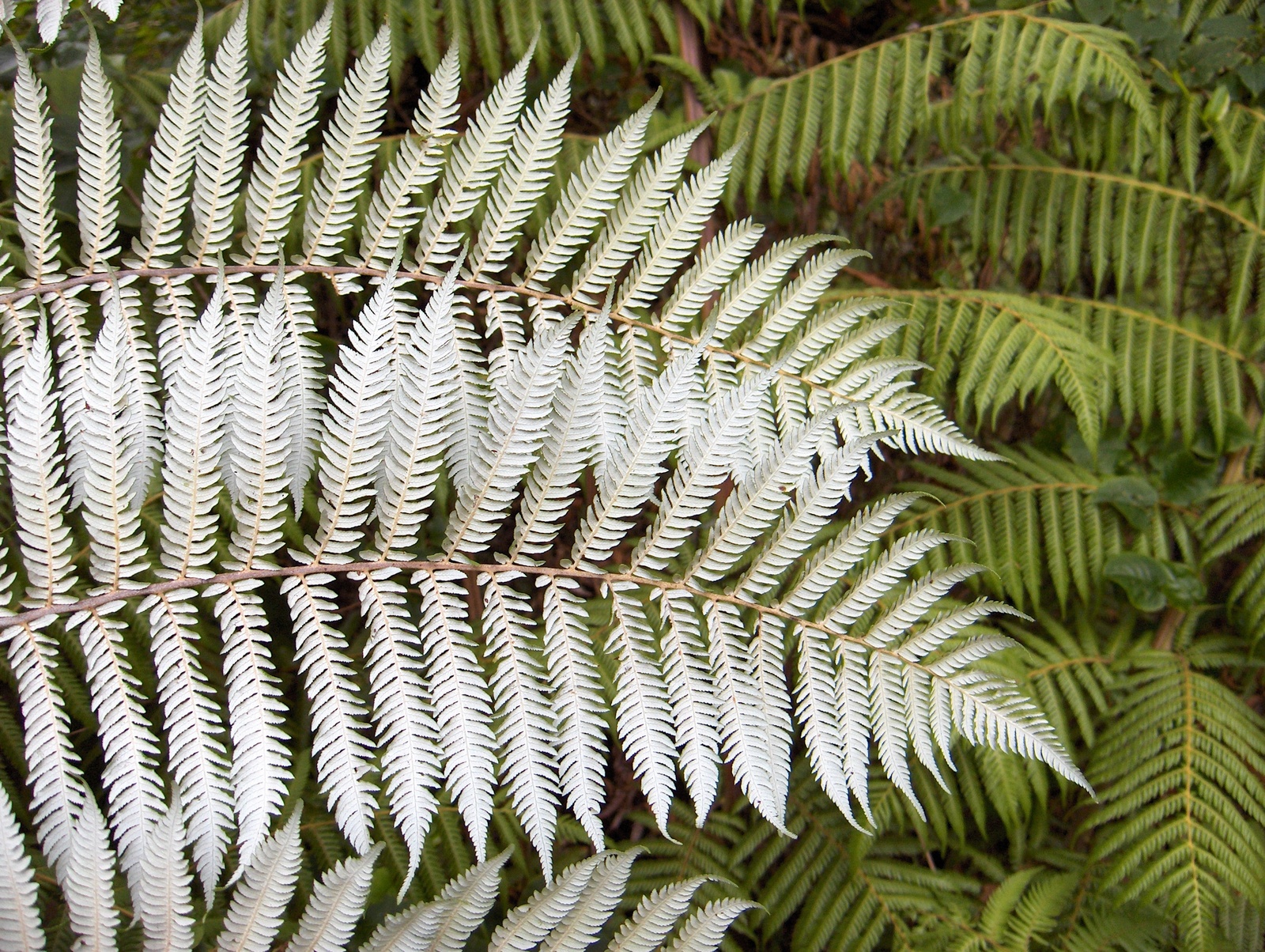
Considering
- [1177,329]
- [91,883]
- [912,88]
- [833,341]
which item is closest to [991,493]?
[1177,329]

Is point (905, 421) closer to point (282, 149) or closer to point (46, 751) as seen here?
point (282, 149)

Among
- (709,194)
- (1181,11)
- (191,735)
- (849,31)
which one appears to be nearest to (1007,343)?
(709,194)

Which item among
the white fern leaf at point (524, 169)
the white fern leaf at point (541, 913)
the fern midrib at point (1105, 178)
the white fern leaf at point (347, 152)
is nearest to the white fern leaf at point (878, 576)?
the white fern leaf at point (541, 913)

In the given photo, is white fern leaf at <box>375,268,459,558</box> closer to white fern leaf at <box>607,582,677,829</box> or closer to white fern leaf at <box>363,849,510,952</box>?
white fern leaf at <box>607,582,677,829</box>

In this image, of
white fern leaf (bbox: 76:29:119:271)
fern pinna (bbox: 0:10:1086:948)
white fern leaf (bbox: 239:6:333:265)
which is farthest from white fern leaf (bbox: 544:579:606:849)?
white fern leaf (bbox: 76:29:119:271)

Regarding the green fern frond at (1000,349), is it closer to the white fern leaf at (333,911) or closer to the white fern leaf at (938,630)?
the white fern leaf at (938,630)

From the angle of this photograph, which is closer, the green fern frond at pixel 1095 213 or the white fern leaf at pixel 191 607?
the white fern leaf at pixel 191 607
